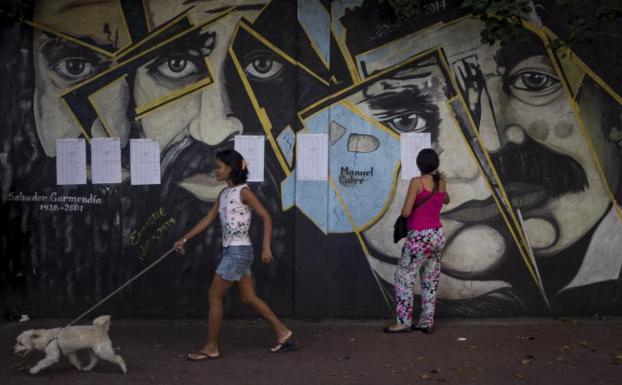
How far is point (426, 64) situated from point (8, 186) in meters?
4.24

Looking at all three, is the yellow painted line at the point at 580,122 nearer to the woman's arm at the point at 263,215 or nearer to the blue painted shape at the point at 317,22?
the blue painted shape at the point at 317,22

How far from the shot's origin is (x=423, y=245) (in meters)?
6.84

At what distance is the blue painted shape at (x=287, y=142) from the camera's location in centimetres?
746

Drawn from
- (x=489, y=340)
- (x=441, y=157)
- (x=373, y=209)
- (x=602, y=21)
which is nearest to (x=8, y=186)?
(x=373, y=209)

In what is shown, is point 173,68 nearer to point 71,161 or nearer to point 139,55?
point 139,55

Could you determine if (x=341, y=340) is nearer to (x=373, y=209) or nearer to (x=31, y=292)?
(x=373, y=209)

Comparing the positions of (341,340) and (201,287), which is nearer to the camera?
(341,340)

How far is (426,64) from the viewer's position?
24.5 ft

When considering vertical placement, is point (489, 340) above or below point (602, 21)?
below

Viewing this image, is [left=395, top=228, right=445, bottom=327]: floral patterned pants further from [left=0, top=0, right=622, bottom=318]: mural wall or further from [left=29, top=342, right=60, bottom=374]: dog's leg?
[left=29, top=342, right=60, bottom=374]: dog's leg

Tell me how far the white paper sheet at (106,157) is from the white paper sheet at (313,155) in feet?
5.76

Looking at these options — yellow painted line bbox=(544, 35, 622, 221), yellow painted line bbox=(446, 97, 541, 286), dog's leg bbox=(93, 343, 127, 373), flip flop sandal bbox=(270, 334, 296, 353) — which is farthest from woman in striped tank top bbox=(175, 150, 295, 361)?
yellow painted line bbox=(544, 35, 622, 221)

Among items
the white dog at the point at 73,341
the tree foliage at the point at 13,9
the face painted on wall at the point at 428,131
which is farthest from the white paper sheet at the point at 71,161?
the face painted on wall at the point at 428,131
